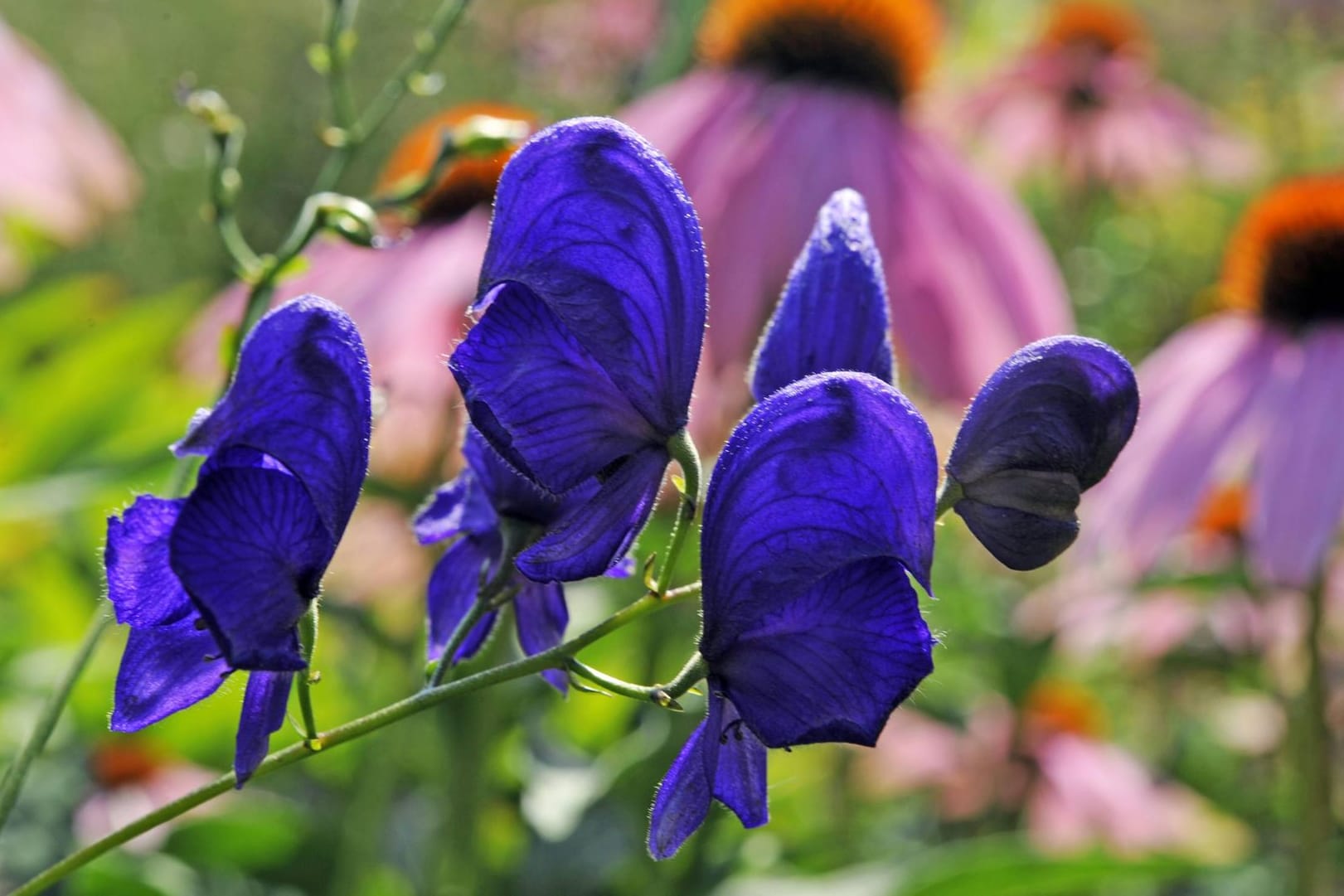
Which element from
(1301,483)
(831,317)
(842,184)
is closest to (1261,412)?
(1301,483)

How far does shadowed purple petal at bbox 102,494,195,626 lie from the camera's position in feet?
2.10

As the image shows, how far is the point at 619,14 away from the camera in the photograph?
3541 millimetres

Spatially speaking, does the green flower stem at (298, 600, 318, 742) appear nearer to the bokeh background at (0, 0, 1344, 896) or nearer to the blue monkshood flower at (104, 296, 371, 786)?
the blue monkshood flower at (104, 296, 371, 786)

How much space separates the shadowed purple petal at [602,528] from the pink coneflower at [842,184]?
1053 millimetres

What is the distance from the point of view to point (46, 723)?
70 cm

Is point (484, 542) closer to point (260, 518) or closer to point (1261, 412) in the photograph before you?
point (260, 518)

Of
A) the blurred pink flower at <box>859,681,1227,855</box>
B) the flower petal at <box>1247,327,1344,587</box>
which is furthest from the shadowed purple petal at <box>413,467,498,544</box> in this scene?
the blurred pink flower at <box>859,681,1227,855</box>

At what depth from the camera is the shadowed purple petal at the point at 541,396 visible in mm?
661

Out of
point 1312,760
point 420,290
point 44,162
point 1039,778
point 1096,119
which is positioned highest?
point 420,290

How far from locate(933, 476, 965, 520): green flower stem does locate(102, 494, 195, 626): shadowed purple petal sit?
0.31m

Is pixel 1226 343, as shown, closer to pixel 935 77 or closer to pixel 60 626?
pixel 935 77

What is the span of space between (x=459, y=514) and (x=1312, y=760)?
4.08 ft

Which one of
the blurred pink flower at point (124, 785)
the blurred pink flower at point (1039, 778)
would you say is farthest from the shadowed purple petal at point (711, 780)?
the blurred pink flower at point (1039, 778)

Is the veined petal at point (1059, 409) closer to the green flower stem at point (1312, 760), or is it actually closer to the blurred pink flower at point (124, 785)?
the green flower stem at point (1312, 760)
